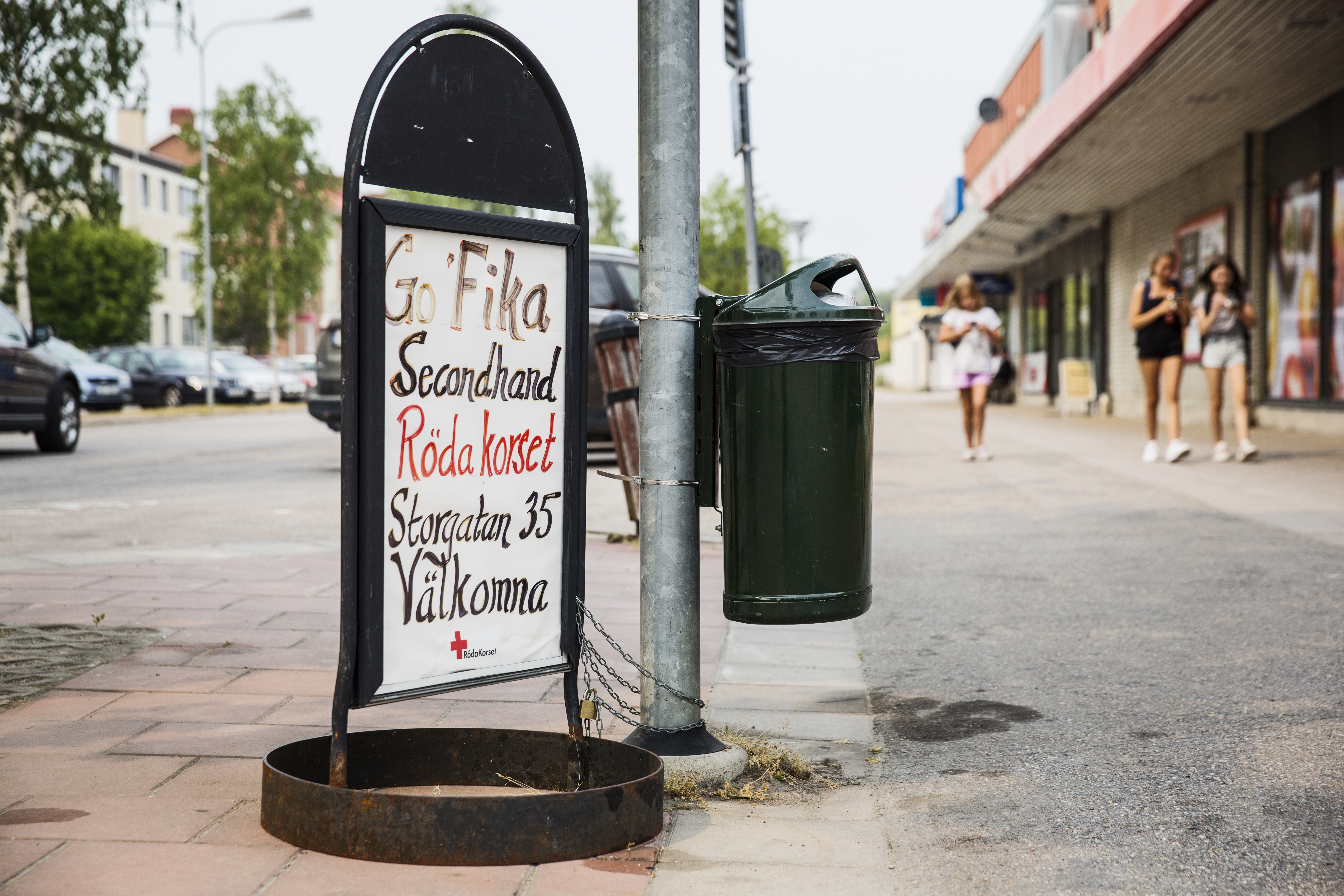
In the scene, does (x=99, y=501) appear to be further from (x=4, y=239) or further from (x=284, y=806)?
(x=4, y=239)

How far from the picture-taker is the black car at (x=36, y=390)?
13.5 m

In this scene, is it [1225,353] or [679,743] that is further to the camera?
[1225,353]

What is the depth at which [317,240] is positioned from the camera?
4200cm

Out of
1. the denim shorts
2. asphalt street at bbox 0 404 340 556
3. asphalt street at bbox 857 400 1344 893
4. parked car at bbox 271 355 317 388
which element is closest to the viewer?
asphalt street at bbox 857 400 1344 893

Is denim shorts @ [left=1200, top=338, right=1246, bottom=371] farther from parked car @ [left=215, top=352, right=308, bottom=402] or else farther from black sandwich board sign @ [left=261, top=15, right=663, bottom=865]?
parked car @ [left=215, top=352, right=308, bottom=402]

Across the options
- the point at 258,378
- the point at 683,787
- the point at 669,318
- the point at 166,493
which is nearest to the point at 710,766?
the point at 683,787

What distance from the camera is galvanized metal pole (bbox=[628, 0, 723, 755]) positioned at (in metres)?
3.04

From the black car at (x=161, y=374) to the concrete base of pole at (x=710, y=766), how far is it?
30.9 m

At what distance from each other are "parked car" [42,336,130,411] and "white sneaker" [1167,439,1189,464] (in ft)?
67.6

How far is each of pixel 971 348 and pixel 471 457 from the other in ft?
33.1

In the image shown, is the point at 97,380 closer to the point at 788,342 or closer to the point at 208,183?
the point at 208,183

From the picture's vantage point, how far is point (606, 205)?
257ft

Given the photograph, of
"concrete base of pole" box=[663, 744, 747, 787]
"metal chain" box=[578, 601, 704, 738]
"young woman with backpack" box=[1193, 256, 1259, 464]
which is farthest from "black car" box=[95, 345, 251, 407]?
"concrete base of pole" box=[663, 744, 747, 787]

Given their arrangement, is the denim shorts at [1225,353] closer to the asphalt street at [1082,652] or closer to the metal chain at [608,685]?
the asphalt street at [1082,652]
